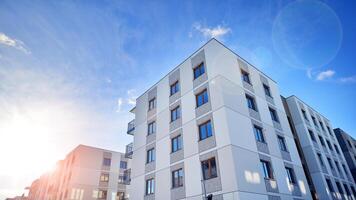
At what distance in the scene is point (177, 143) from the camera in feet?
67.6

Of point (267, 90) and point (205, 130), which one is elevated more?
point (267, 90)

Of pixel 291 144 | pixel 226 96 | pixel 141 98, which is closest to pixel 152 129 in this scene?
pixel 141 98

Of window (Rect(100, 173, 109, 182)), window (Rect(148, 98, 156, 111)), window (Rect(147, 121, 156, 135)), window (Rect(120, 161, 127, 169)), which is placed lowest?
window (Rect(100, 173, 109, 182))

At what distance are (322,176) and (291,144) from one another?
21.1ft

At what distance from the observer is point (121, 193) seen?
44656 mm

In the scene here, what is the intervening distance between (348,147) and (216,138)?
109ft

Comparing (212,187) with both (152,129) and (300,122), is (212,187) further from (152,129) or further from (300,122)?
(300,122)

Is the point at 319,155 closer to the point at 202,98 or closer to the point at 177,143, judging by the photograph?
the point at 202,98

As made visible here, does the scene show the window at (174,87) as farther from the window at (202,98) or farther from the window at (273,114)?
the window at (273,114)

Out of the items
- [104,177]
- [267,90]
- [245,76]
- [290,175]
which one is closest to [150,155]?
[245,76]

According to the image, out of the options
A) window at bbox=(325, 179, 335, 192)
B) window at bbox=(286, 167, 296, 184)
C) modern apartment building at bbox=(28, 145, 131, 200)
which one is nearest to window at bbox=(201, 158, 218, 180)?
window at bbox=(286, 167, 296, 184)

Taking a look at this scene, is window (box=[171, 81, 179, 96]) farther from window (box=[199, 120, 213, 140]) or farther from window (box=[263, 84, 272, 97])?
window (box=[263, 84, 272, 97])

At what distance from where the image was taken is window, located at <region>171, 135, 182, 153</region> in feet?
66.3

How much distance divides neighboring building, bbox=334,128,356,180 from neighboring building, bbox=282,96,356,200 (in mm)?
2457
